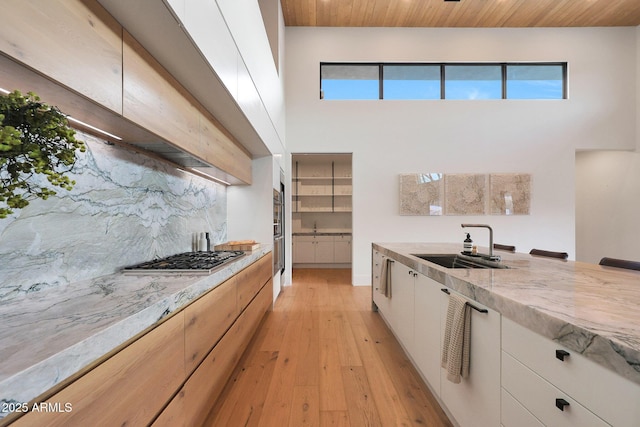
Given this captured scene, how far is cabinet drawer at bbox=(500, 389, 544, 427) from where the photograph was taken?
95 centimetres

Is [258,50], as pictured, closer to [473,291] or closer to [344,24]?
[473,291]

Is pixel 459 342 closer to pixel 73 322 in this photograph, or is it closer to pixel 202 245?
pixel 73 322

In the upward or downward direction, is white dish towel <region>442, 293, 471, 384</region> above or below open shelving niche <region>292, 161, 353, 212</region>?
below

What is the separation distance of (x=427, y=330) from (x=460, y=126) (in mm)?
4692

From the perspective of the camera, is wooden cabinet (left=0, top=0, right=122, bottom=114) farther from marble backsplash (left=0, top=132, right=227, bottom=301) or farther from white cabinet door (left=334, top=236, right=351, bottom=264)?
white cabinet door (left=334, top=236, right=351, bottom=264)

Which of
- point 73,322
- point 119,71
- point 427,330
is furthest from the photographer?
point 427,330

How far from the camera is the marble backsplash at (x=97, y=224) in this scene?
3.78ft

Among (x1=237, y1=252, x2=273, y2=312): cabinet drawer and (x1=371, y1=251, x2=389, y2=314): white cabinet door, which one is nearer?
(x1=237, y1=252, x2=273, y2=312): cabinet drawer

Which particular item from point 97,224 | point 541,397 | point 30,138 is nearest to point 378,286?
point 541,397

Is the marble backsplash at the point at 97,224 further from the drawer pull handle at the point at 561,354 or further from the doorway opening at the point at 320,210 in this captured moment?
the doorway opening at the point at 320,210

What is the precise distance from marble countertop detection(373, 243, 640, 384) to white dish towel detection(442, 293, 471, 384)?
0.08 metres

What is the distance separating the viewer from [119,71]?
3.78 ft

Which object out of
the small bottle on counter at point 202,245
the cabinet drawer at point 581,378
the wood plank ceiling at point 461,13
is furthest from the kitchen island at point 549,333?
the wood plank ceiling at point 461,13

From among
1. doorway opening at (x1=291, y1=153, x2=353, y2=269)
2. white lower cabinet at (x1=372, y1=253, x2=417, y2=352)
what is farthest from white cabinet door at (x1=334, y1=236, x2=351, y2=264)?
white lower cabinet at (x1=372, y1=253, x2=417, y2=352)
